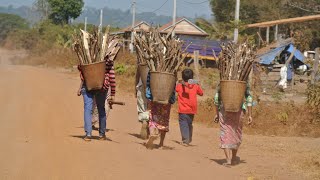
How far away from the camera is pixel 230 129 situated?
8273 mm

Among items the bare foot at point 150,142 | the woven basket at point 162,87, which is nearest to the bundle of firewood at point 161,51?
the woven basket at point 162,87

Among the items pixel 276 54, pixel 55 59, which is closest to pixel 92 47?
pixel 276 54

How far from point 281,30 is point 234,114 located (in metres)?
38.5

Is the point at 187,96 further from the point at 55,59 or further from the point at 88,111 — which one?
the point at 55,59

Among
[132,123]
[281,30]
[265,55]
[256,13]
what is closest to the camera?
[132,123]

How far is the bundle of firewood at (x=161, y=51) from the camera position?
924 cm

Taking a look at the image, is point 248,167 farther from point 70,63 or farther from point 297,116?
point 70,63

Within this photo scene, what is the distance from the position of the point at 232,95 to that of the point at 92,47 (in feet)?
8.54

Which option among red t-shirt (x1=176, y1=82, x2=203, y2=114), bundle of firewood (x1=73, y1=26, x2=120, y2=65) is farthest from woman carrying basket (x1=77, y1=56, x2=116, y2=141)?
red t-shirt (x1=176, y1=82, x2=203, y2=114)

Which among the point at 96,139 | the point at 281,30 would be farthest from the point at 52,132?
the point at 281,30

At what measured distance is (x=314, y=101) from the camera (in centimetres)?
1405

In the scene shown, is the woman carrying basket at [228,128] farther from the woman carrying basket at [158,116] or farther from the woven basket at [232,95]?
the woman carrying basket at [158,116]

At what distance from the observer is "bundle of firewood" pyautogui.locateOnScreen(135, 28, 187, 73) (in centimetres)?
924

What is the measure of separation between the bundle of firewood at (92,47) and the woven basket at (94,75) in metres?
0.23
